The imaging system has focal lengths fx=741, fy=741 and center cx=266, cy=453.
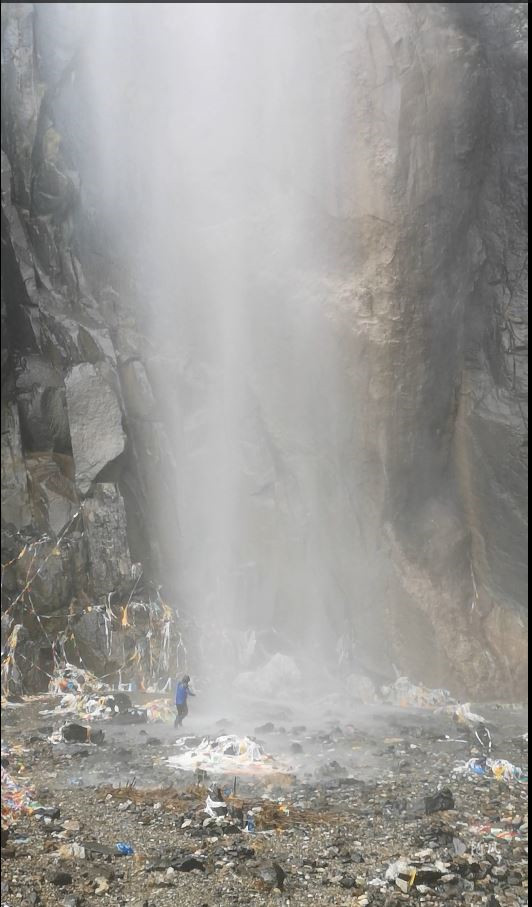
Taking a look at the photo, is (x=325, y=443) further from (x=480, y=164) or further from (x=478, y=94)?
(x=478, y=94)

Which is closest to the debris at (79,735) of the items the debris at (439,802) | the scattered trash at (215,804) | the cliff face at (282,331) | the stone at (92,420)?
the scattered trash at (215,804)

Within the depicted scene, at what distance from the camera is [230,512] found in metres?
12.7

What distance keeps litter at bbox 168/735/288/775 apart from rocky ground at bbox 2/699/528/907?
0.23m

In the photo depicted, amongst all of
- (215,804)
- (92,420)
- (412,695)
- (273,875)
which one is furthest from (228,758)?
(92,420)

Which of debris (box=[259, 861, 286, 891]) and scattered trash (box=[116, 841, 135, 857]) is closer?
debris (box=[259, 861, 286, 891])

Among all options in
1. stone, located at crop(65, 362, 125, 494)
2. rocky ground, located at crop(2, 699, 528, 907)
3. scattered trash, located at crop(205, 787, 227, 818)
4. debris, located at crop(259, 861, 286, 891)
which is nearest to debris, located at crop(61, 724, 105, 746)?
rocky ground, located at crop(2, 699, 528, 907)

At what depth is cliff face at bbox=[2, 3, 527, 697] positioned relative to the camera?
37.3ft

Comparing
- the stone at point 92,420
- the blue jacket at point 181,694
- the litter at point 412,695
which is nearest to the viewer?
the blue jacket at point 181,694

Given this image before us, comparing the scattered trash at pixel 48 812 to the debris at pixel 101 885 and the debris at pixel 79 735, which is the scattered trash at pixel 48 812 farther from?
the debris at pixel 79 735

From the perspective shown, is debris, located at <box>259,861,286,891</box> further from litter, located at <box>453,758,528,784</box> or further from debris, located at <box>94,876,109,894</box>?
litter, located at <box>453,758,528,784</box>

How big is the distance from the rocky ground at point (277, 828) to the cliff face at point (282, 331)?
3.23 metres

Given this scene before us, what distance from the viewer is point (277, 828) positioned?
6.12m

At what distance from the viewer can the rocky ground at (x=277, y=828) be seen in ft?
17.0

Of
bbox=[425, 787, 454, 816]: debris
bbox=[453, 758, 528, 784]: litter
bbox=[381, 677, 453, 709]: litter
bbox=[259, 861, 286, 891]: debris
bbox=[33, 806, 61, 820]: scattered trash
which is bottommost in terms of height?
bbox=[381, 677, 453, 709]: litter
